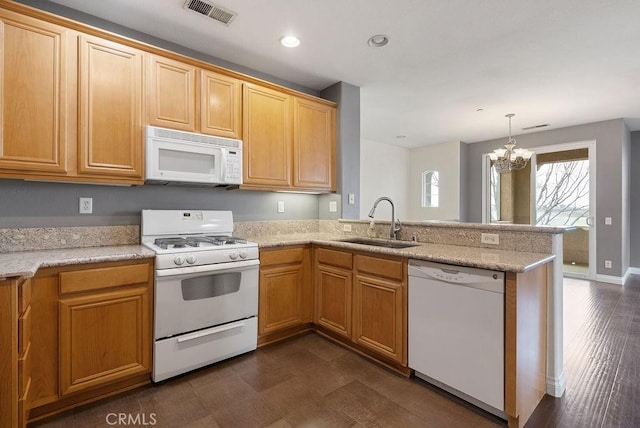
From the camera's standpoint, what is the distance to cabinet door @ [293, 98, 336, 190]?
3131 millimetres

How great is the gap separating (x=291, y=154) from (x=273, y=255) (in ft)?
3.52

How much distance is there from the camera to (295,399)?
1907 mm

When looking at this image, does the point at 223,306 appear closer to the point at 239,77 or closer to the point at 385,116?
the point at 239,77

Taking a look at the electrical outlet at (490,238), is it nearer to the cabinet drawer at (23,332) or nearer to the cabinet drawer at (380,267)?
the cabinet drawer at (380,267)

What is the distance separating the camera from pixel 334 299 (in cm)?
265

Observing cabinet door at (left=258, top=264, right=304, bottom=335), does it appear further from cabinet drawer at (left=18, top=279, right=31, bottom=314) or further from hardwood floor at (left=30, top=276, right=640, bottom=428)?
cabinet drawer at (left=18, top=279, right=31, bottom=314)

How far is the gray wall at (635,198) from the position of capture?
5336 mm

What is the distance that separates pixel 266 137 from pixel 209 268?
1368 mm

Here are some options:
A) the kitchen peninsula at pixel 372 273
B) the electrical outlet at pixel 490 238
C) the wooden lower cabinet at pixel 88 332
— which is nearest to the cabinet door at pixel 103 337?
the wooden lower cabinet at pixel 88 332

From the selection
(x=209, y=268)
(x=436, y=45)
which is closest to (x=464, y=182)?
(x=436, y=45)

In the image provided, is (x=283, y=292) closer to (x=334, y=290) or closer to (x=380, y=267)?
(x=334, y=290)

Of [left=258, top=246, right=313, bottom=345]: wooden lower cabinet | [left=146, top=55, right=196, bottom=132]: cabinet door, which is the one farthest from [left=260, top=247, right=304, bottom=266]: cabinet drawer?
[left=146, top=55, right=196, bottom=132]: cabinet door

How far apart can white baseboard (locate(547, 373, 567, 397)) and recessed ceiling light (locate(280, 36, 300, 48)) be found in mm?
3072

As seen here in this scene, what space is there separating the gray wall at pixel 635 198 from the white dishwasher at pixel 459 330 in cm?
584
